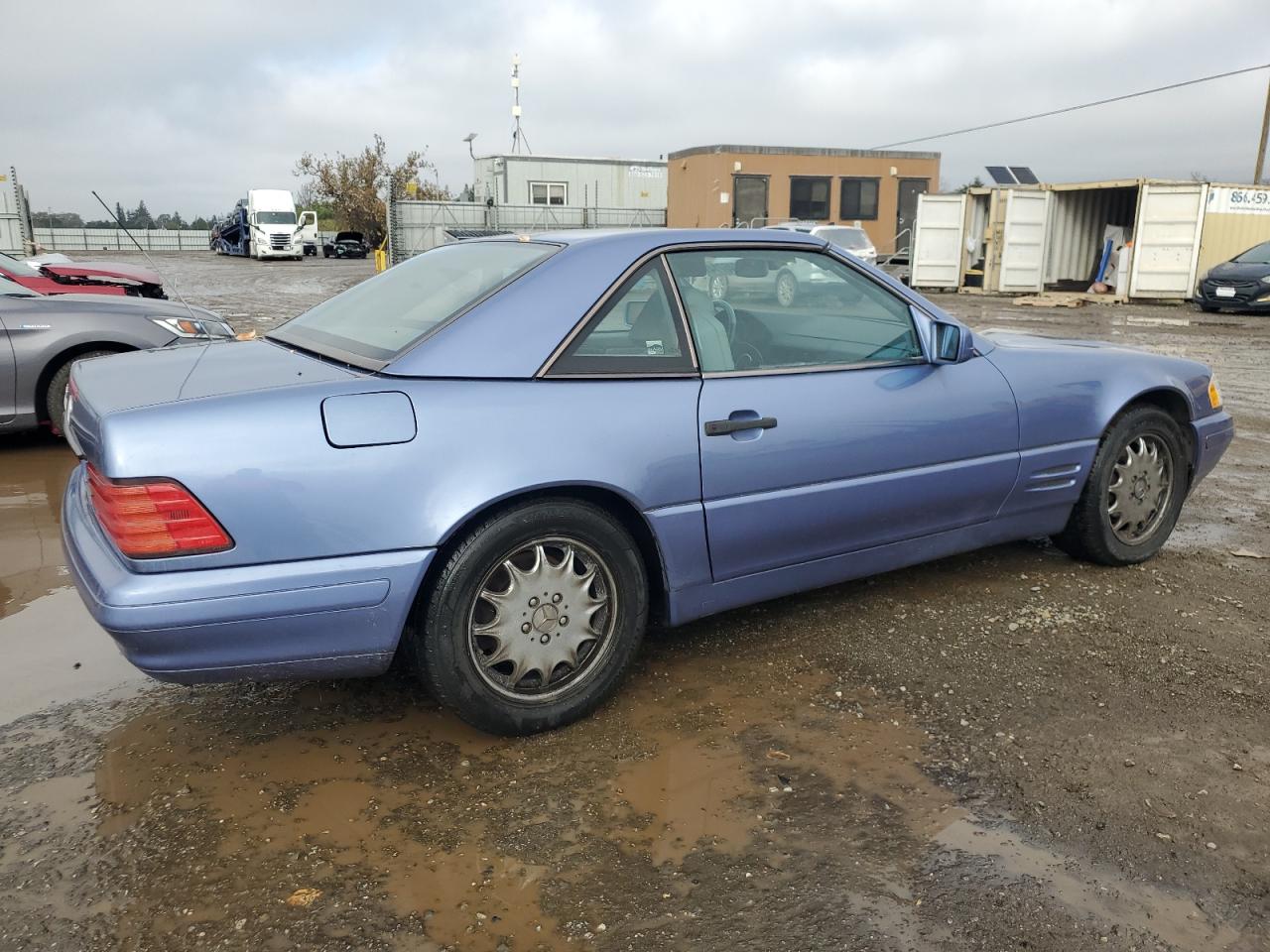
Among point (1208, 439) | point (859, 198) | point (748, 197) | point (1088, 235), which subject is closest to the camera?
point (1208, 439)

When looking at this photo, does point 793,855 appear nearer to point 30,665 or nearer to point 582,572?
point 582,572

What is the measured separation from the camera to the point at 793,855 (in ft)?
8.11

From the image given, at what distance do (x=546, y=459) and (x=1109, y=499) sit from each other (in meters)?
2.72

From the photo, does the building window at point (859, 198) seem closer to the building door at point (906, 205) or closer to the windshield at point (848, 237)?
the building door at point (906, 205)

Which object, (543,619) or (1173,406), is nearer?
(543,619)

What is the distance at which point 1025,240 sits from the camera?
23.1 meters

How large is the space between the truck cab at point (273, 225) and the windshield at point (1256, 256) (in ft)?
120

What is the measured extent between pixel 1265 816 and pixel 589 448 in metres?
2.04

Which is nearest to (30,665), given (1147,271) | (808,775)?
(808,775)

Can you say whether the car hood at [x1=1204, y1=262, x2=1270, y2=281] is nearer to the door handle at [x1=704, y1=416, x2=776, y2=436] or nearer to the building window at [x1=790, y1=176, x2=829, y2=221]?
the building window at [x1=790, y1=176, x2=829, y2=221]

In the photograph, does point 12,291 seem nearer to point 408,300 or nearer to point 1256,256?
point 408,300

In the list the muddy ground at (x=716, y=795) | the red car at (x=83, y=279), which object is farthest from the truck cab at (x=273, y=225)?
the muddy ground at (x=716, y=795)

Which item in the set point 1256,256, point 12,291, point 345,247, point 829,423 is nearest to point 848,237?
point 1256,256

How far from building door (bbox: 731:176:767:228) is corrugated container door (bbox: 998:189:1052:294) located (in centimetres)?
1079
